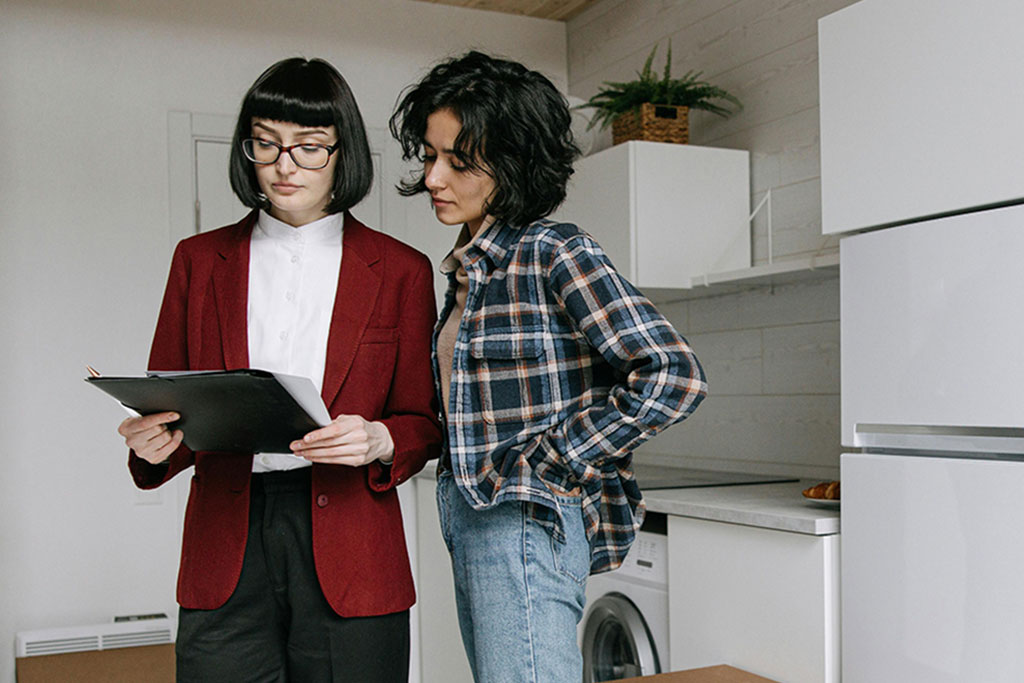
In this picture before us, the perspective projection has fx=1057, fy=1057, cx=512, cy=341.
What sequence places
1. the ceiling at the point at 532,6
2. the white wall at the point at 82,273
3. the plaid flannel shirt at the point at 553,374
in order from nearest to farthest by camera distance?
the plaid flannel shirt at the point at 553,374 → the white wall at the point at 82,273 → the ceiling at the point at 532,6

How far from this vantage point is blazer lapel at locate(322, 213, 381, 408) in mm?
1482

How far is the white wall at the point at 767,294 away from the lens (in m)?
2.95

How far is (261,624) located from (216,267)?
0.51 metres

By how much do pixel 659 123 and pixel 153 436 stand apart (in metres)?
2.21

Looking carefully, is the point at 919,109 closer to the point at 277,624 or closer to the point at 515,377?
the point at 515,377

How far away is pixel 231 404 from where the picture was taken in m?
1.30

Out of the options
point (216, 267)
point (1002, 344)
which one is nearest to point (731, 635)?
point (1002, 344)

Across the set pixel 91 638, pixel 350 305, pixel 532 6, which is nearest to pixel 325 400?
pixel 350 305

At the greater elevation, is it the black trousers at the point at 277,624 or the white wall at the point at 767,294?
the white wall at the point at 767,294

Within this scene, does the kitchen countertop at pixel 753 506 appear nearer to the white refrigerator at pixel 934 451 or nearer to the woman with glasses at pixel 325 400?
the white refrigerator at pixel 934 451

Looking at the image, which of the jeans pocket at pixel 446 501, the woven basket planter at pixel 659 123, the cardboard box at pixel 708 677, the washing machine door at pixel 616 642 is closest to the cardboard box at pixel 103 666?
the washing machine door at pixel 616 642

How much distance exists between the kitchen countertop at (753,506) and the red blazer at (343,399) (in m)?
0.87

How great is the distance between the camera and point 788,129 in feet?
10.1

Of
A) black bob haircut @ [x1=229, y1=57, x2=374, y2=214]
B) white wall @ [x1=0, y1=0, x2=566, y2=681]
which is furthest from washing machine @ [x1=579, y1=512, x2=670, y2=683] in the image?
white wall @ [x1=0, y1=0, x2=566, y2=681]
